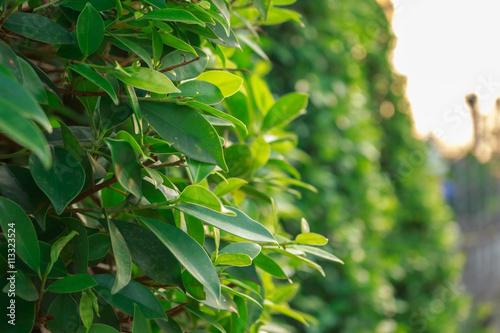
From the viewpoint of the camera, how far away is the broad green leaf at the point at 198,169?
395mm

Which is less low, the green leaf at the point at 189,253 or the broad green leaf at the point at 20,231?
the green leaf at the point at 189,253

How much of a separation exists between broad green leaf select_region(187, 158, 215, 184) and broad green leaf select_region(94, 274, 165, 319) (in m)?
0.11

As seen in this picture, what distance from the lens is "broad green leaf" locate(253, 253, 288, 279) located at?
47 cm

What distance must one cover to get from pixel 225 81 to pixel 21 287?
26 centimetres

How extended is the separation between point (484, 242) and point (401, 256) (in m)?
2.60

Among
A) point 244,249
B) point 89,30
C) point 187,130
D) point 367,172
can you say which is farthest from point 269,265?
point 367,172

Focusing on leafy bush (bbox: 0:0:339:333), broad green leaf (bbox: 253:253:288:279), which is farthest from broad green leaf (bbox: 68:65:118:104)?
broad green leaf (bbox: 253:253:288:279)

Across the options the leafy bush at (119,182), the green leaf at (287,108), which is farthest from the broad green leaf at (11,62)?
the green leaf at (287,108)

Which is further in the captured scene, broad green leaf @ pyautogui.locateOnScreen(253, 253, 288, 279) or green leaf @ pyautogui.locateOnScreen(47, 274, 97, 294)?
broad green leaf @ pyautogui.locateOnScreen(253, 253, 288, 279)

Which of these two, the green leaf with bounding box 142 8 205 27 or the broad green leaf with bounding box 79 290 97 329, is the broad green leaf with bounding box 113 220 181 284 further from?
the green leaf with bounding box 142 8 205 27

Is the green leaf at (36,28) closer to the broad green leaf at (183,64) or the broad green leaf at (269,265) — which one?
the broad green leaf at (183,64)

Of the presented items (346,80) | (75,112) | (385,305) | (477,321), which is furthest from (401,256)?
(75,112)

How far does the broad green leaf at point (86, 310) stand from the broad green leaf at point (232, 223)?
11 centimetres

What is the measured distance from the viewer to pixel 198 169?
0.40 m
